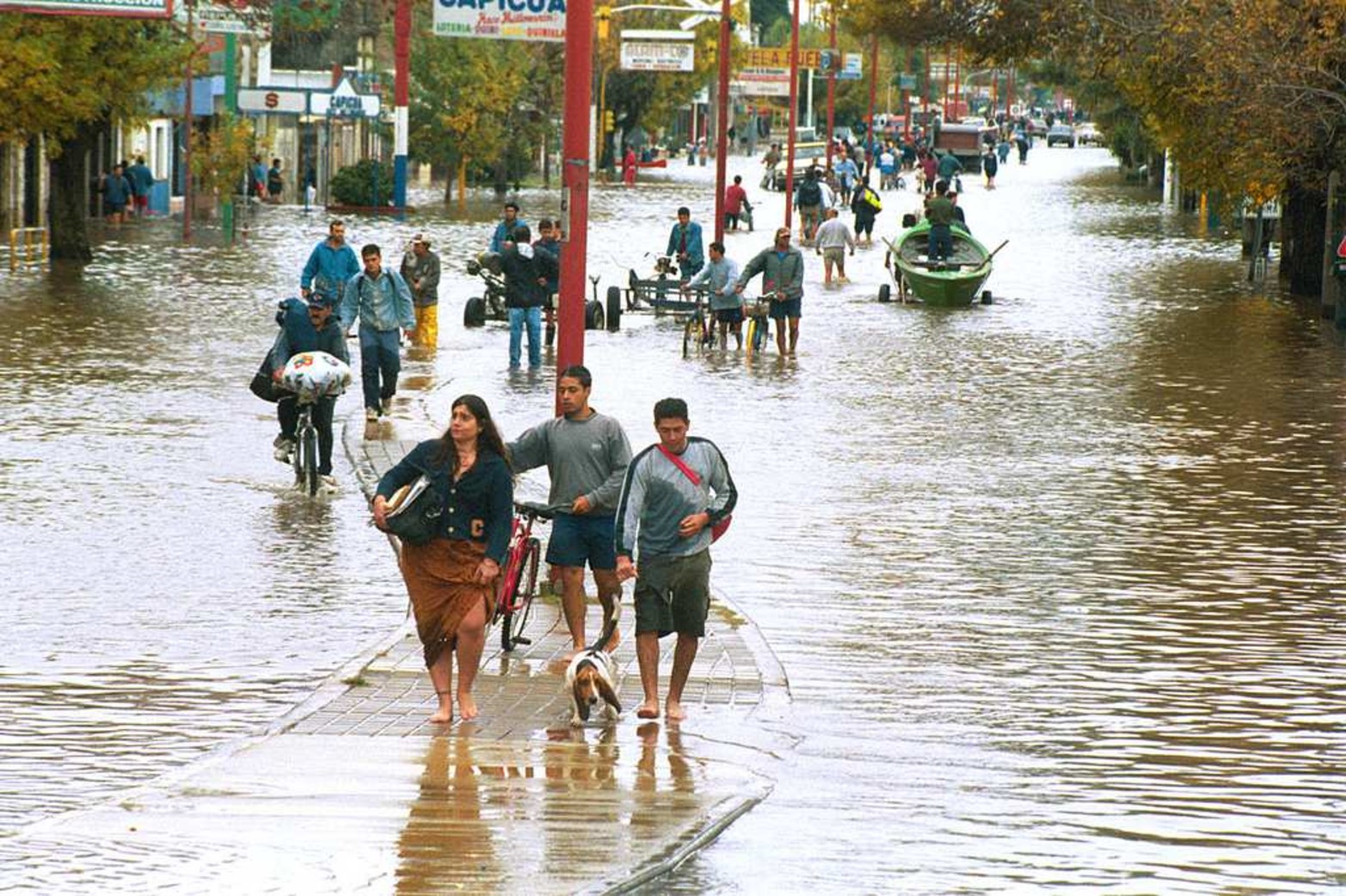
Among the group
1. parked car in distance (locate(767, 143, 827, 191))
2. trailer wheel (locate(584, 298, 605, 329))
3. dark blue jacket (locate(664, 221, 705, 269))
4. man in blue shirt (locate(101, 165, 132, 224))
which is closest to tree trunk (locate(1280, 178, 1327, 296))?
dark blue jacket (locate(664, 221, 705, 269))

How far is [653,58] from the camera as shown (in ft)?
232

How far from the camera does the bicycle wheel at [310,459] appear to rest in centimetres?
1797

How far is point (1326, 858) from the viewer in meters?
8.80

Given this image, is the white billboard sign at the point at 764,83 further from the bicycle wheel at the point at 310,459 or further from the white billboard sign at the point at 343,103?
the bicycle wheel at the point at 310,459

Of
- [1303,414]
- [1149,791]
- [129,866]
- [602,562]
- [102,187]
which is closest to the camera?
[129,866]

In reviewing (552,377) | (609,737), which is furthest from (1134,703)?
(552,377)

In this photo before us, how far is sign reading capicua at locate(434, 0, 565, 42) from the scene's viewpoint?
22438 millimetres

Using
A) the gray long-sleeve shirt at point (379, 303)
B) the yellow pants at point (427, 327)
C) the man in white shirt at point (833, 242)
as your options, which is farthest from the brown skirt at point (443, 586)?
the man in white shirt at point (833, 242)

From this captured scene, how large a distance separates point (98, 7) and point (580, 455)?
13.5 m

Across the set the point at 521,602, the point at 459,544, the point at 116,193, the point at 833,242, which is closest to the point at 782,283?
the point at 833,242

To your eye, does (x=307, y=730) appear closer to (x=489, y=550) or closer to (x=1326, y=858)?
(x=489, y=550)

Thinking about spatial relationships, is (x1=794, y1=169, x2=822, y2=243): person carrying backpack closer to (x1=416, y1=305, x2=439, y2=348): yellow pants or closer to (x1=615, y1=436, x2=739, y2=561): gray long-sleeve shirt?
(x1=416, y1=305, x2=439, y2=348): yellow pants

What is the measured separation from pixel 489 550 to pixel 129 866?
10.0 feet

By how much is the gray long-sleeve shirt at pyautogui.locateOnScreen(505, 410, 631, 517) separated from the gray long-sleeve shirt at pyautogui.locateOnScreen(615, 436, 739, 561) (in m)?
1.01
